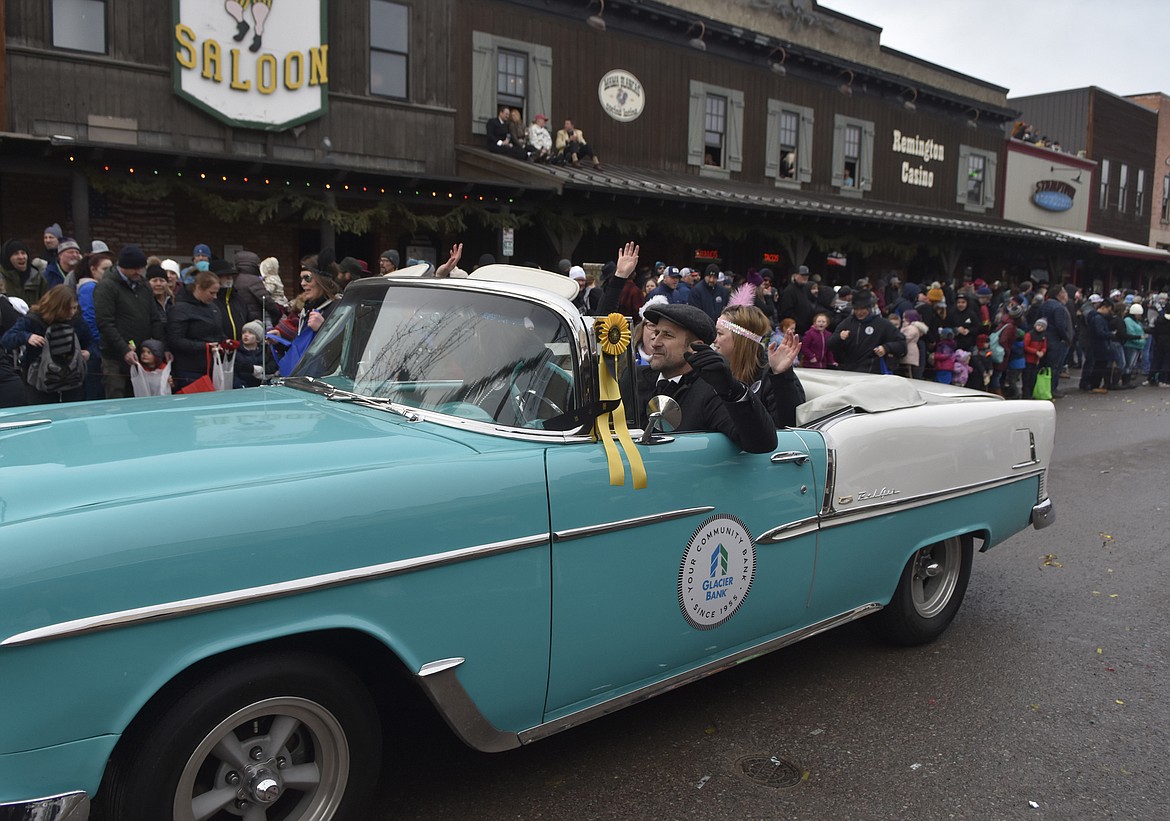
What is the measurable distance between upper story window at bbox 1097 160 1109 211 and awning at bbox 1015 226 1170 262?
129 centimetres

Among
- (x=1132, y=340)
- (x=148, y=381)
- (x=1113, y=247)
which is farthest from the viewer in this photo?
(x=1113, y=247)

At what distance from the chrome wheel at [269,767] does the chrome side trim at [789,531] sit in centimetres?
175

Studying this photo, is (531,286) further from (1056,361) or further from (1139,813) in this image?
(1056,361)

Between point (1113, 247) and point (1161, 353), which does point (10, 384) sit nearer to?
point (1161, 353)

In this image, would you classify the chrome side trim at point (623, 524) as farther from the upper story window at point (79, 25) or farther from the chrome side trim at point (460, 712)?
the upper story window at point (79, 25)

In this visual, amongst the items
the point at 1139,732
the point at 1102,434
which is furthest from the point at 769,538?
the point at 1102,434

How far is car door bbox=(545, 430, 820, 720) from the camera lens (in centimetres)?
292

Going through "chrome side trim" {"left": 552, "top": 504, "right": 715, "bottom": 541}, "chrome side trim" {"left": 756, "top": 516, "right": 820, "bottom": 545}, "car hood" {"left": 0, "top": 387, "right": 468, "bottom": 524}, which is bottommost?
"chrome side trim" {"left": 756, "top": 516, "right": 820, "bottom": 545}

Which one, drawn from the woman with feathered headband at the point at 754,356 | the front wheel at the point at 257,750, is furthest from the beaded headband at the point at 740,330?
the front wheel at the point at 257,750

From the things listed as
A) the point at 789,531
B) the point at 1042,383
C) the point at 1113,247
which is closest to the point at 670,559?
the point at 789,531

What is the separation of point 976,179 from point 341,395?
97.0 ft

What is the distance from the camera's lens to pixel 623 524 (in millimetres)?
3018

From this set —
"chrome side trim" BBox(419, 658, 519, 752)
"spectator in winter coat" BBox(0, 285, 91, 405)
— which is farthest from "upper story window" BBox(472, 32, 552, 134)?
"chrome side trim" BBox(419, 658, 519, 752)

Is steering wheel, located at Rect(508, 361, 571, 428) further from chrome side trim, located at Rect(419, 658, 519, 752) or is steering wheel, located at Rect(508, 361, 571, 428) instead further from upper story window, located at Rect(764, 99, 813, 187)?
upper story window, located at Rect(764, 99, 813, 187)
